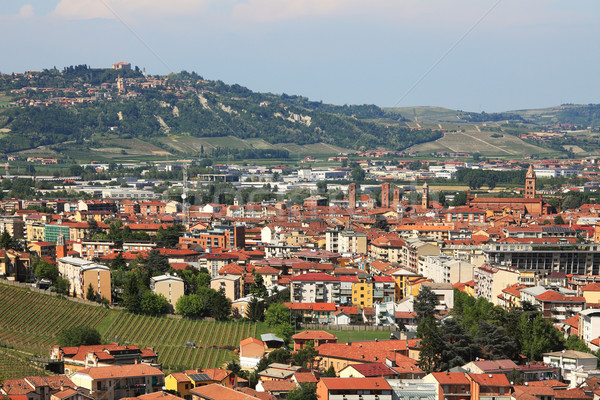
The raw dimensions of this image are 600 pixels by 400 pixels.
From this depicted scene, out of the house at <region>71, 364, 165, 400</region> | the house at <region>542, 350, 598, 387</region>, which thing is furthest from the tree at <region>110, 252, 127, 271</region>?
the house at <region>542, 350, 598, 387</region>

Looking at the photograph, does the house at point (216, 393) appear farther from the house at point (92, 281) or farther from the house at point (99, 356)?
the house at point (92, 281)

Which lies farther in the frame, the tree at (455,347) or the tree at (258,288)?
the tree at (258,288)

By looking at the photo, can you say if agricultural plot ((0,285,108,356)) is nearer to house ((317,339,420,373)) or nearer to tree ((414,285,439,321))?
house ((317,339,420,373))

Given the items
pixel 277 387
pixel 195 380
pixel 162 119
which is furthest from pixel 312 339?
pixel 162 119

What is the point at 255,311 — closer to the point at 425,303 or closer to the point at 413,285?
the point at 425,303

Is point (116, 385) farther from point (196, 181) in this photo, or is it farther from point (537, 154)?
point (537, 154)

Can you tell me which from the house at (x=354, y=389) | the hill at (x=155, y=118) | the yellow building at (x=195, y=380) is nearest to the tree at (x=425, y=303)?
the house at (x=354, y=389)
